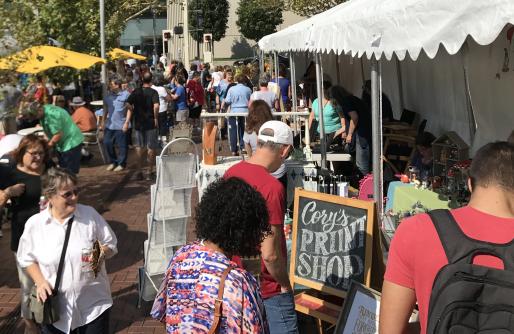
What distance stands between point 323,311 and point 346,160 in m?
4.61

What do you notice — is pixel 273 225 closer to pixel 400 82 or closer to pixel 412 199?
pixel 412 199

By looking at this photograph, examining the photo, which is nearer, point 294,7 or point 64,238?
point 64,238

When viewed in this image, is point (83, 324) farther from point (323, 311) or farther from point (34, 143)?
point (34, 143)

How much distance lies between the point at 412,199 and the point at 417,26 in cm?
246

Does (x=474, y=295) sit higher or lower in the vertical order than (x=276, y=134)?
lower

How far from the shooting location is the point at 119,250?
777cm

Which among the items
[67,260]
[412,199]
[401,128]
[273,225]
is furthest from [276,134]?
[401,128]

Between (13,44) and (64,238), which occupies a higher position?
(13,44)

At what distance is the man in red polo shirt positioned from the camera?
3295 millimetres

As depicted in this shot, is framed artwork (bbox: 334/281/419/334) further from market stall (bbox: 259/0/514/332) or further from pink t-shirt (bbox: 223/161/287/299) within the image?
pink t-shirt (bbox: 223/161/287/299)

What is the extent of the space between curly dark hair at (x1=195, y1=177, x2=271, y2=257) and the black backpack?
2.57ft

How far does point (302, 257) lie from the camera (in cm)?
474

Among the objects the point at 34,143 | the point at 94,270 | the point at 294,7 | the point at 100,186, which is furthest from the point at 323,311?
the point at 294,7

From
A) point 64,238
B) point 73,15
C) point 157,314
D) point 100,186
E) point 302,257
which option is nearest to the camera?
point 157,314
